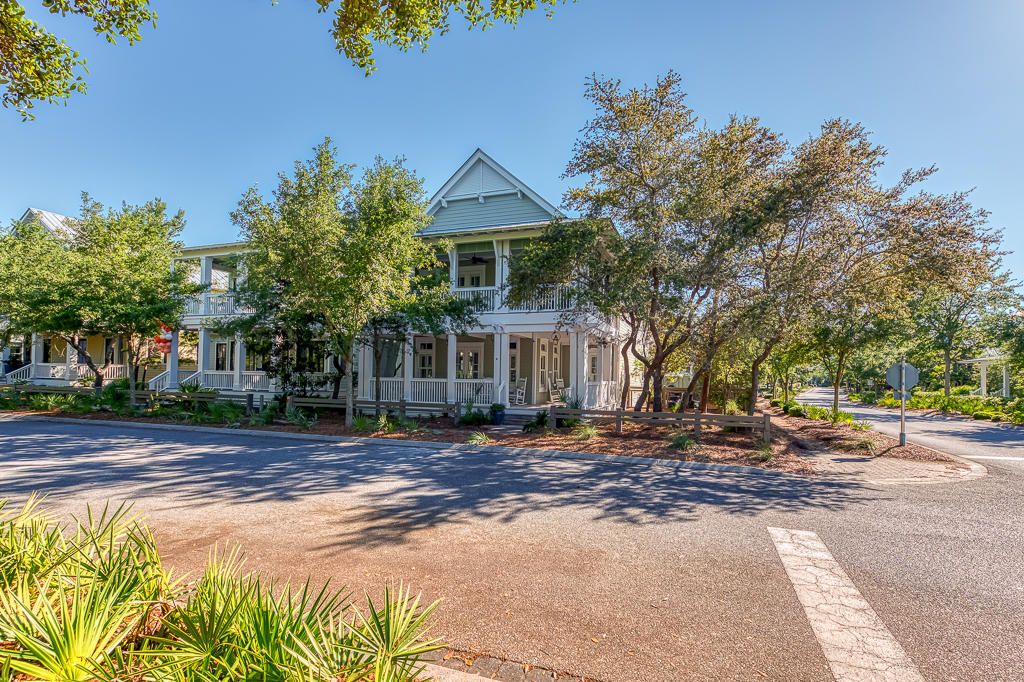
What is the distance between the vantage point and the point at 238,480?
877cm

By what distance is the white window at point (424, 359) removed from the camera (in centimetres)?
2159

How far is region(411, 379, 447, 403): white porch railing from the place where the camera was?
18484mm

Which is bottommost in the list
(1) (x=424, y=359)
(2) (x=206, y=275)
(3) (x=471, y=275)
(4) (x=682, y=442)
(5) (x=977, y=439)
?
(5) (x=977, y=439)

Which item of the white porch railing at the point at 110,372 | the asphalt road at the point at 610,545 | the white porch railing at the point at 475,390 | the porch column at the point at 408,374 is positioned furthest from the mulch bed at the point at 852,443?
the white porch railing at the point at 110,372

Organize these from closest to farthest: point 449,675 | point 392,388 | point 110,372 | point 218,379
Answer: point 449,675 < point 392,388 < point 218,379 < point 110,372

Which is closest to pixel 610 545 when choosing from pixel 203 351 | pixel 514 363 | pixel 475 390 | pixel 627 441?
pixel 627 441

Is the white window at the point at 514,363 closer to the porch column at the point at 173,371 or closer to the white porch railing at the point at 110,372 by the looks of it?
the porch column at the point at 173,371

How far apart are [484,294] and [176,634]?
16.0 meters

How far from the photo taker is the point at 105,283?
17.7 meters

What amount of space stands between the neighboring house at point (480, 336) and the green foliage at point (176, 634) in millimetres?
13822

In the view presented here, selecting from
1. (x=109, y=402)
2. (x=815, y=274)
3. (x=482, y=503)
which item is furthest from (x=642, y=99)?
(x=109, y=402)

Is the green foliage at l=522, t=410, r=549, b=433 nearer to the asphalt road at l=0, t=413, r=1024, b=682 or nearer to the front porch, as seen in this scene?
the front porch

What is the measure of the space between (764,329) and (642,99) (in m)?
6.34

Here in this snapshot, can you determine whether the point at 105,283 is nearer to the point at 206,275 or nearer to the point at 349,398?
the point at 206,275
